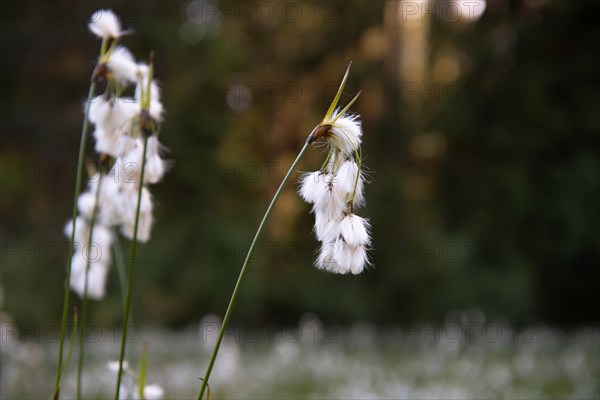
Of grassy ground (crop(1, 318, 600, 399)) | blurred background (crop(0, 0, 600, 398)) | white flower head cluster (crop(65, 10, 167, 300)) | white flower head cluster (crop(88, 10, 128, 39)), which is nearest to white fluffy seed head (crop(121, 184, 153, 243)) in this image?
white flower head cluster (crop(65, 10, 167, 300))

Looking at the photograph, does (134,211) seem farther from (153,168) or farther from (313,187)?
(313,187)

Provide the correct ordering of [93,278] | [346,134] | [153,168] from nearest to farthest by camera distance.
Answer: [346,134]
[153,168]
[93,278]

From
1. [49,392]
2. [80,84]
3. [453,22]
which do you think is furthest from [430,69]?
[49,392]

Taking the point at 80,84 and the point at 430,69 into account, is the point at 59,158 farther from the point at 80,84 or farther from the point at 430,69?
the point at 430,69

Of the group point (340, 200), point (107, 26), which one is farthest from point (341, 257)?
point (107, 26)

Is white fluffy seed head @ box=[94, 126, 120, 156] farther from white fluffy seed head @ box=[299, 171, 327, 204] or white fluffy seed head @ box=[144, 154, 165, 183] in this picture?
white fluffy seed head @ box=[299, 171, 327, 204]

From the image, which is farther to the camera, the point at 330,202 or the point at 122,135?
the point at 122,135
